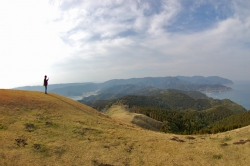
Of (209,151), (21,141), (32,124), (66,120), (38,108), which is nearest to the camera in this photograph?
(21,141)

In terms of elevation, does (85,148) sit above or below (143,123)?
above

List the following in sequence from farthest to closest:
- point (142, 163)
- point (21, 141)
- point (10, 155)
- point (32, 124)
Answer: point (32, 124)
point (21, 141)
point (142, 163)
point (10, 155)

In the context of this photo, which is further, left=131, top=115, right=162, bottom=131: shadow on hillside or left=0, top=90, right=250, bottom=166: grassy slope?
left=131, top=115, right=162, bottom=131: shadow on hillside

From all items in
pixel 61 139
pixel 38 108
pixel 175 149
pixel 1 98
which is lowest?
pixel 175 149

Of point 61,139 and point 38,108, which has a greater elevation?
point 38,108

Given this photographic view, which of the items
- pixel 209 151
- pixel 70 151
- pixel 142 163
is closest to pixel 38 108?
pixel 70 151

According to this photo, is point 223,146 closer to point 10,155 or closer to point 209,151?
point 209,151

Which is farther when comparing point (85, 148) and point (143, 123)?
point (143, 123)

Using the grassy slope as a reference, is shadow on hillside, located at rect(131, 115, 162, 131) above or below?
below

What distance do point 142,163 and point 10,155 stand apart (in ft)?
44.8

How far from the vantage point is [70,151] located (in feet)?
64.1

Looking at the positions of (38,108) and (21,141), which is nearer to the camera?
(21,141)

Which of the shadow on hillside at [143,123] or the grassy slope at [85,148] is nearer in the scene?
the grassy slope at [85,148]

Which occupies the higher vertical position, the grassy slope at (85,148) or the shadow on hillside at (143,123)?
the grassy slope at (85,148)
